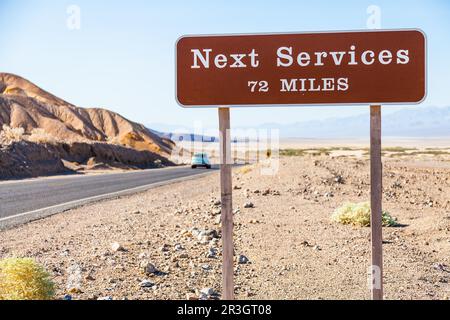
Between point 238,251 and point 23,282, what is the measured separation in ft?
Result: 12.2

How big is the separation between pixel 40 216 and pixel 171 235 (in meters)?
4.13

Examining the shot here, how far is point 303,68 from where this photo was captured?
162 inches

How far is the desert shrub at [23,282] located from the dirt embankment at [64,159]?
23971 millimetres

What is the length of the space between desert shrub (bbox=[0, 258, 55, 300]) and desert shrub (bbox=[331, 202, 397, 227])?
6.92 meters

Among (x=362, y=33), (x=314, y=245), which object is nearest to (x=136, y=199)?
(x=314, y=245)

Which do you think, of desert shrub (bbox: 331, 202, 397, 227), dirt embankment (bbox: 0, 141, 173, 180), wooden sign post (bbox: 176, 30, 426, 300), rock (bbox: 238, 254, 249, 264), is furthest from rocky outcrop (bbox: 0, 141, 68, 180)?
wooden sign post (bbox: 176, 30, 426, 300)

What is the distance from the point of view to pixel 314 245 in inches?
339

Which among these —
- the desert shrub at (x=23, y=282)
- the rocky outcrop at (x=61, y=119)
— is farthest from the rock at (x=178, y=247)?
the rocky outcrop at (x=61, y=119)

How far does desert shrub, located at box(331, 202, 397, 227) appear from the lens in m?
10.7

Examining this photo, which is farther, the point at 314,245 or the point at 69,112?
the point at 69,112

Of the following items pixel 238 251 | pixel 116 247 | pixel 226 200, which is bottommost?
pixel 238 251

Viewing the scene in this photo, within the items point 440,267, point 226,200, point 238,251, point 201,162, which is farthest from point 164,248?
point 201,162

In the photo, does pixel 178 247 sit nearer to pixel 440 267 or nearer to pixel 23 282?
pixel 23 282

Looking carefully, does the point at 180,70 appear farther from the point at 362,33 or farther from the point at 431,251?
the point at 431,251
